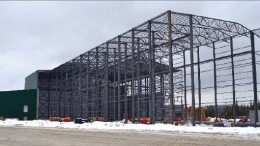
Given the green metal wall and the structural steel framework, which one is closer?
the structural steel framework

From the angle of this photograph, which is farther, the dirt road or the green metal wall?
the green metal wall

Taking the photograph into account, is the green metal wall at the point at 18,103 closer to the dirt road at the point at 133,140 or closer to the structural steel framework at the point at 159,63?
the structural steel framework at the point at 159,63

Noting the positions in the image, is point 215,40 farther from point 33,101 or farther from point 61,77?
point 33,101

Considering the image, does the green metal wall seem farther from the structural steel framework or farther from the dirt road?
the dirt road

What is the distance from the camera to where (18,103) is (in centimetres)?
7475

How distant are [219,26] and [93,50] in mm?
21982

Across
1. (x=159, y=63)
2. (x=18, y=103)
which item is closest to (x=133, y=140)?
(x=159, y=63)

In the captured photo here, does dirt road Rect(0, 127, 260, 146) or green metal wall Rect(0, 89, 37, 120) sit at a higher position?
green metal wall Rect(0, 89, 37, 120)

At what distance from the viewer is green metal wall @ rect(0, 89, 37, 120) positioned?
73938 mm

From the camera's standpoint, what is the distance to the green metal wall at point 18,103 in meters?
73.9

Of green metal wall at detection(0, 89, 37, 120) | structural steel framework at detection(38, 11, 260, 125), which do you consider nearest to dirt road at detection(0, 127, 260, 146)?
structural steel framework at detection(38, 11, 260, 125)

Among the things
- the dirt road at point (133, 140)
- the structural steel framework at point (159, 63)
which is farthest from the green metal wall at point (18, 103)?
the dirt road at point (133, 140)

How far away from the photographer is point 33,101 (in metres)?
74.0

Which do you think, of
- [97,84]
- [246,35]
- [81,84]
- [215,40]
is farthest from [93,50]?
[246,35]
